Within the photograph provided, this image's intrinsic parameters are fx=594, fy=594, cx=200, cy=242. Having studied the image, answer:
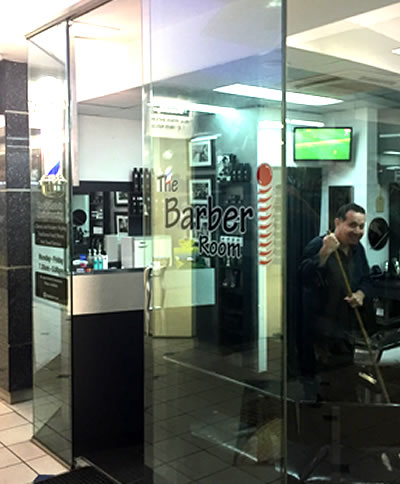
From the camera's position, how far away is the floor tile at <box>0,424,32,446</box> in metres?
3.86

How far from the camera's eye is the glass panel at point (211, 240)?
257 cm

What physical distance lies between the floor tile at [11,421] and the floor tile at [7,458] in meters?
0.43

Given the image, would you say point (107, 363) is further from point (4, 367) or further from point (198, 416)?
point (4, 367)

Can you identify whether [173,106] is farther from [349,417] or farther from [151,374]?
[349,417]

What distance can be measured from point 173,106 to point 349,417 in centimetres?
256

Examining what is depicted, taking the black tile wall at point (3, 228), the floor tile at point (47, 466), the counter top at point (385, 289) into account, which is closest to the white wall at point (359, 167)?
the counter top at point (385, 289)

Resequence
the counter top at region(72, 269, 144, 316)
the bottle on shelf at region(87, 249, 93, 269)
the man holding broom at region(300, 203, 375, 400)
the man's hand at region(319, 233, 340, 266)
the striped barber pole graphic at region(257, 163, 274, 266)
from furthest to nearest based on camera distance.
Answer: the bottle on shelf at region(87, 249, 93, 269), the man holding broom at region(300, 203, 375, 400), the man's hand at region(319, 233, 340, 266), the counter top at region(72, 269, 144, 316), the striped barber pole graphic at region(257, 163, 274, 266)

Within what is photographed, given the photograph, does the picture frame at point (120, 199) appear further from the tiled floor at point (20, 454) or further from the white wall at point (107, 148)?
the tiled floor at point (20, 454)

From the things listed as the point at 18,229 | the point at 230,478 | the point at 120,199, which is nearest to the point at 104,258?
the point at 18,229

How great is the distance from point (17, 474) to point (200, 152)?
2081 millimetres

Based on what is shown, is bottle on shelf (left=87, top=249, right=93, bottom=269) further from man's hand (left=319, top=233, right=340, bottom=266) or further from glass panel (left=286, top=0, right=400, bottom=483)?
man's hand (left=319, top=233, right=340, bottom=266)

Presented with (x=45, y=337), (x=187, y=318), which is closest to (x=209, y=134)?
(x=187, y=318)

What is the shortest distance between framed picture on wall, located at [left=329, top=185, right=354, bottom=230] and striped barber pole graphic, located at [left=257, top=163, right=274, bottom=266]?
4169 mm

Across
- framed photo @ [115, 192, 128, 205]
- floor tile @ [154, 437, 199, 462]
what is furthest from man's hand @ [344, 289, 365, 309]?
framed photo @ [115, 192, 128, 205]
